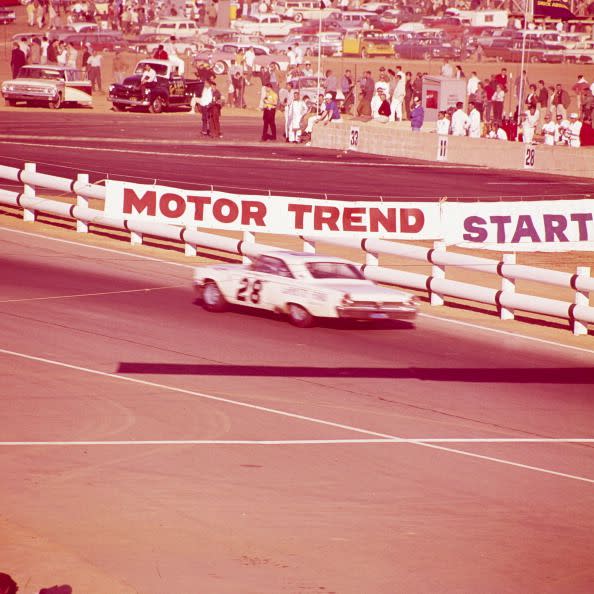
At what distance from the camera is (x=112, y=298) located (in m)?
20.2

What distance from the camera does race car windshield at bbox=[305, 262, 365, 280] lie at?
62.8 feet

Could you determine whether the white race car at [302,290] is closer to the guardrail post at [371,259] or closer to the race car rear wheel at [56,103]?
the guardrail post at [371,259]

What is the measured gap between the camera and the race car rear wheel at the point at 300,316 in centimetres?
1870

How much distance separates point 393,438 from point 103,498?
347 cm

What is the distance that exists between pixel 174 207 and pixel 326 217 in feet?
10.0

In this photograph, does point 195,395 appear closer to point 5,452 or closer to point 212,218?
point 5,452

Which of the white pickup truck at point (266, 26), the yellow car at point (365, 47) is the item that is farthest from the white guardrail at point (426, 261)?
the white pickup truck at point (266, 26)

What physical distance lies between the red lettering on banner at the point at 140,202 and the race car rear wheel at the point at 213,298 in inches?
213

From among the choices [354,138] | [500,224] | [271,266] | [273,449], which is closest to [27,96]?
[354,138]

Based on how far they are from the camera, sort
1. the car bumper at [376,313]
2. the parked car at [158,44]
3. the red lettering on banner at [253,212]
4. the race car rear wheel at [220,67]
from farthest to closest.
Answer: the parked car at [158,44], the race car rear wheel at [220,67], the red lettering on banner at [253,212], the car bumper at [376,313]

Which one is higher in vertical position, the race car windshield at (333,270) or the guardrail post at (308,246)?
the race car windshield at (333,270)

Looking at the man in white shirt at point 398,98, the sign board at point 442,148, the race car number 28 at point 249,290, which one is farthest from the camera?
the man in white shirt at point 398,98

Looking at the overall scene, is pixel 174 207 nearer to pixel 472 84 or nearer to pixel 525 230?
pixel 525 230

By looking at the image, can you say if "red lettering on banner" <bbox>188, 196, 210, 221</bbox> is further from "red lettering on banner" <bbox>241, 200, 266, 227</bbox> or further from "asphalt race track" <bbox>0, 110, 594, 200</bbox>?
"asphalt race track" <bbox>0, 110, 594, 200</bbox>
